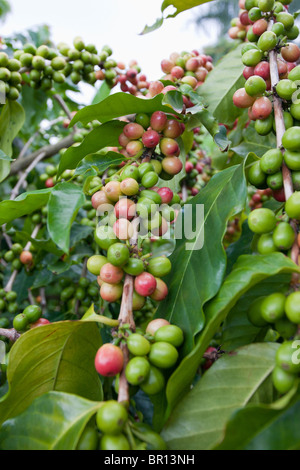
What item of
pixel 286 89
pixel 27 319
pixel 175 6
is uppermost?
pixel 175 6

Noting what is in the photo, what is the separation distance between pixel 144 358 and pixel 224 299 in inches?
6.2

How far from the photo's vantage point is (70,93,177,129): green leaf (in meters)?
0.88

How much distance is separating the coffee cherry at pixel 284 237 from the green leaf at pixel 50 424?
1.27 feet

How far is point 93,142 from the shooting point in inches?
37.8

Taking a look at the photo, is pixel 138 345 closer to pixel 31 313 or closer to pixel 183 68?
pixel 31 313

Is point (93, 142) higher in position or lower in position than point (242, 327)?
higher

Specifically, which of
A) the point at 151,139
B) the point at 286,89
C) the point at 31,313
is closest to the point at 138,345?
the point at 31,313

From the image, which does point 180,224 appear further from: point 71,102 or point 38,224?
point 71,102

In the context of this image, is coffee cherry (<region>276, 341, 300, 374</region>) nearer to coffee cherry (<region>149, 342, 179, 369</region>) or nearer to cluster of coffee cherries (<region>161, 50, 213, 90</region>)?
coffee cherry (<region>149, 342, 179, 369</region>)

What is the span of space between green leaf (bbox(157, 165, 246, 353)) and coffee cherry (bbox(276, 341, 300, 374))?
13 centimetres

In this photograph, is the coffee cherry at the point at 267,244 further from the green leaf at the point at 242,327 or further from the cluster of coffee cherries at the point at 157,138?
the cluster of coffee cherries at the point at 157,138

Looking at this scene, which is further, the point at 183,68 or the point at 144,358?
the point at 183,68

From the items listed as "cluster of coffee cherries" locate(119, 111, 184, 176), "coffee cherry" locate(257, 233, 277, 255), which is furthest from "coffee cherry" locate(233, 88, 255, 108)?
"coffee cherry" locate(257, 233, 277, 255)

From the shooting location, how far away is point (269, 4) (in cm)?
96
